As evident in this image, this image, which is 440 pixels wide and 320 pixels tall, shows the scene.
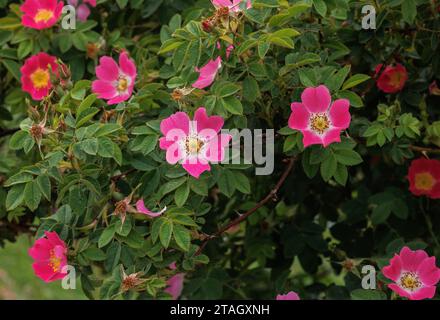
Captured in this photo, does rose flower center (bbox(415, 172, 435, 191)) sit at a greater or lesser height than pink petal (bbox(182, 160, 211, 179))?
greater

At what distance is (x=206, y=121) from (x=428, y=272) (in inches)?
23.1

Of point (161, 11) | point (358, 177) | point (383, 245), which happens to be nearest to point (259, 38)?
point (161, 11)

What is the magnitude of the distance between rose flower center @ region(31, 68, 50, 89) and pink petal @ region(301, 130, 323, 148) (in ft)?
2.35

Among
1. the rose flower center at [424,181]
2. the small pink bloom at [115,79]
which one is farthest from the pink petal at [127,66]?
the rose flower center at [424,181]

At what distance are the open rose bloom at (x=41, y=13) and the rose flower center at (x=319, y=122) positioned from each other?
752mm

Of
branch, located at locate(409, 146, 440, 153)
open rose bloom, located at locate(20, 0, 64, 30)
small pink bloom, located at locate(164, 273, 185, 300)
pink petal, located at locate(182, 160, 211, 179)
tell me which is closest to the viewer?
pink petal, located at locate(182, 160, 211, 179)

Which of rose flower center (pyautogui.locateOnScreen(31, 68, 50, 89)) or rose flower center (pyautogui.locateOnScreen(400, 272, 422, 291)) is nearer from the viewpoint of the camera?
rose flower center (pyautogui.locateOnScreen(400, 272, 422, 291))

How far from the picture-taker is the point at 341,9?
1804mm

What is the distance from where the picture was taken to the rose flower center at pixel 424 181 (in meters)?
1.97

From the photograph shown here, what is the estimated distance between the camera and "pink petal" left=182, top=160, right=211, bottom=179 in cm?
156

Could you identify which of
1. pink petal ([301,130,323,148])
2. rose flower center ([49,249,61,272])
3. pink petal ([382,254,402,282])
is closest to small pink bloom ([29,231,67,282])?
rose flower center ([49,249,61,272])

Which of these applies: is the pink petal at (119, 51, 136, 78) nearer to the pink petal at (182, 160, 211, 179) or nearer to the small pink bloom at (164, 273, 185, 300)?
the pink petal at (182, 160, 211, 179)

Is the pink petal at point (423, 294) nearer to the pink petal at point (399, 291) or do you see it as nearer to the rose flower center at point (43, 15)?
the pink petal at point (399, 291)
